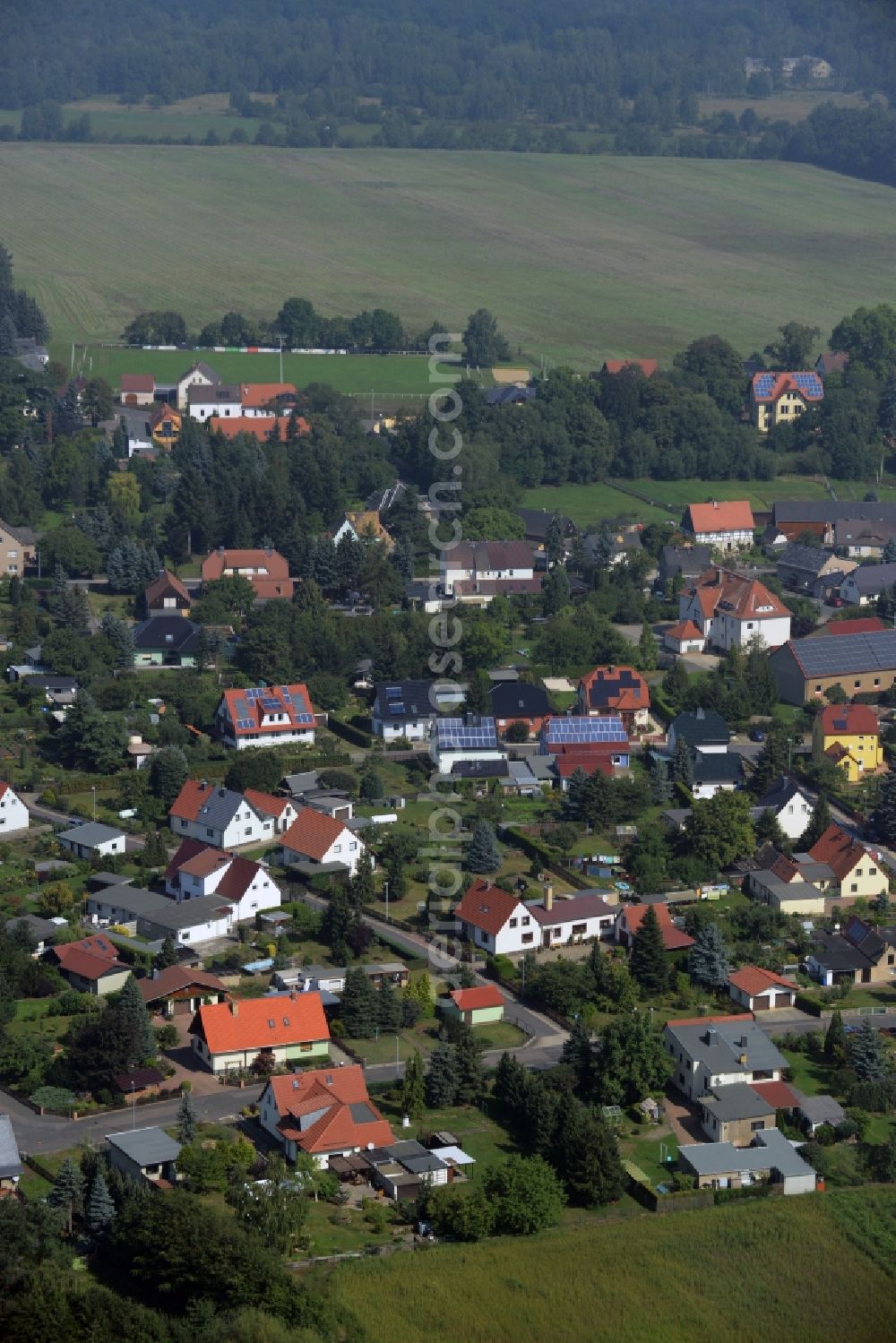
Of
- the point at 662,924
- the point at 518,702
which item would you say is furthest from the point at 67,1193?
the point at 518,702

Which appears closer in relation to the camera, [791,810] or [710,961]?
[710,961]

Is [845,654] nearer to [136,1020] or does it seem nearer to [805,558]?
[805,558]

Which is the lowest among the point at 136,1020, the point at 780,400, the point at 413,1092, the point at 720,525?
the point at 720,525

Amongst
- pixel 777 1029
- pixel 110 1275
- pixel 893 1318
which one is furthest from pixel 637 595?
pixel 893 1318

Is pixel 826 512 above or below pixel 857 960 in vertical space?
above

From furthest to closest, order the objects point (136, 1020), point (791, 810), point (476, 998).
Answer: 1. point (791, 810)
2. point (476, 998)
3. point (136, 1020)

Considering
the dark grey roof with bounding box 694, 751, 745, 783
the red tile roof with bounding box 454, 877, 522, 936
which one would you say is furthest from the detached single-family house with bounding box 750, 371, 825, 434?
the red tile roof with bounding box 454, 877, 522, 936

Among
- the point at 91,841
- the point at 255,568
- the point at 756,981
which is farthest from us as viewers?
the point at 255,568

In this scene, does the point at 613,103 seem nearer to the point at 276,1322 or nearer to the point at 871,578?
the point at 871,578
